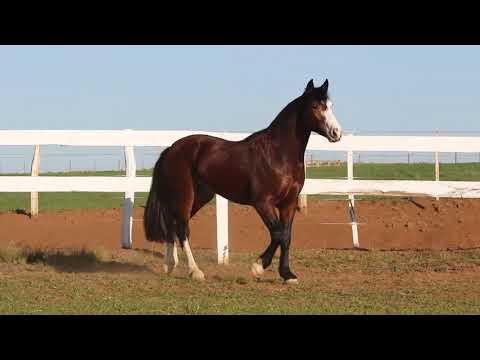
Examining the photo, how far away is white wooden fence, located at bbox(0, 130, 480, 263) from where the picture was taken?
10264 millimetres

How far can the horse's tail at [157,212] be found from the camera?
29.4ft

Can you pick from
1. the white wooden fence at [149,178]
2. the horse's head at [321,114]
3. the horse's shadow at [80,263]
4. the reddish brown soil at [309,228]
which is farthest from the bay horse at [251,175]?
the reddish brown soil at [309,228]

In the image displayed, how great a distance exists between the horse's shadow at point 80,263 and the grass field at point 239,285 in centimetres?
1

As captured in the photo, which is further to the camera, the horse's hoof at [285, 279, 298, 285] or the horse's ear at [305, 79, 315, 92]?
the horse's ear at [305, 79, 315, 92]

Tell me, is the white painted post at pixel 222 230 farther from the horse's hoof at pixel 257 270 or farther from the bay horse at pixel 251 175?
the horse's hoof at pixel 257 270

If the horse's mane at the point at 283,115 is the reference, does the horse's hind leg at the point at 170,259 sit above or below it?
below

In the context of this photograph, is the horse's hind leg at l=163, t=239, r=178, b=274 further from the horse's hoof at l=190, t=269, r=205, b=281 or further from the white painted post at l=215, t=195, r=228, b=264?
the white painted post at l=215, t=195, r=228, b=264

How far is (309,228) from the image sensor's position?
1266 centimetres

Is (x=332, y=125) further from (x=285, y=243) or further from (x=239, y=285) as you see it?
(x=239, y=285)

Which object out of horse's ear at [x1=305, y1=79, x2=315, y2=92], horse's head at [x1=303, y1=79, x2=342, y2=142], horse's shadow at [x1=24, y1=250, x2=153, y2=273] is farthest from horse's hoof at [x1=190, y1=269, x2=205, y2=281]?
horse's ear at [x1=305, y1=79, x2=315, y2=92]

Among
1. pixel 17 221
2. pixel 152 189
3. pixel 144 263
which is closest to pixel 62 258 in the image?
pixel 144 263

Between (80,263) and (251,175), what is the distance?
2812 mm

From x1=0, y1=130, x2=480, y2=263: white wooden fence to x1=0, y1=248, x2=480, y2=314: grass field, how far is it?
88 cm
